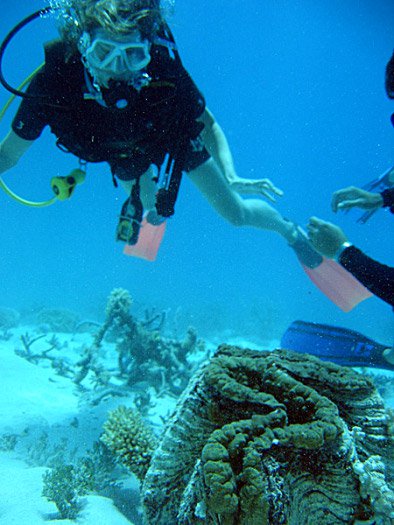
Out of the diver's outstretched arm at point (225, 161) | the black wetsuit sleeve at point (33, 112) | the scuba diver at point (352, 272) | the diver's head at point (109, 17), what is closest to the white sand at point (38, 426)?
the scuba diver at point (352, 272)

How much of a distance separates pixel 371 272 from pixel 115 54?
12.4 feet

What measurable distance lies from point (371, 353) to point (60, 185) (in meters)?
5.39

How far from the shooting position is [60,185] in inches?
166

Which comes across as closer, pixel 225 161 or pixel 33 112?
pixel 33 112

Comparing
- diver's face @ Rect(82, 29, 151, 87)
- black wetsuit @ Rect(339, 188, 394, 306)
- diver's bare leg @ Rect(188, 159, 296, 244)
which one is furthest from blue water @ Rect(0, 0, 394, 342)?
diver's face @ Rect(82, 29, 151, 87)

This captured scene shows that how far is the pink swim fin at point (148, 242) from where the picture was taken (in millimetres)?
6152

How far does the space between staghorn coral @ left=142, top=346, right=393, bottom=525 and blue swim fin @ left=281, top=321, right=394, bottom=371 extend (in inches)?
146

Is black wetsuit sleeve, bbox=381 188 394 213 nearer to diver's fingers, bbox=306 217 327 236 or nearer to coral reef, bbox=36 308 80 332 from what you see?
diver's fingers, bbox=306 217 327 236

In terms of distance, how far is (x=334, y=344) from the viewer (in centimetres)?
554

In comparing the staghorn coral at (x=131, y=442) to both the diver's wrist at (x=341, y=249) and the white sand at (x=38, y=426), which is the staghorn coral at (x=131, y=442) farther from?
the diver's wrist at (x=341, y=249)

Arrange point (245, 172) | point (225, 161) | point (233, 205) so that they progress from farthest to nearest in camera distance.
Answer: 1. point (245, 172)
2. point (233, 205)
3. point (225, 161)

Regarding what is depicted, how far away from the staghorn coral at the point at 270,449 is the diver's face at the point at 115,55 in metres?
3.52

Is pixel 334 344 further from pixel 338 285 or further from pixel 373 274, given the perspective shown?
pixel 373 274

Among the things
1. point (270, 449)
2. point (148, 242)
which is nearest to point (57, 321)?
point (148, 242)
